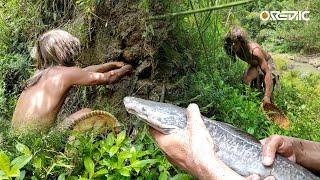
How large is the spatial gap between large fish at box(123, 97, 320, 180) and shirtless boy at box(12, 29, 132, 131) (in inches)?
56.8

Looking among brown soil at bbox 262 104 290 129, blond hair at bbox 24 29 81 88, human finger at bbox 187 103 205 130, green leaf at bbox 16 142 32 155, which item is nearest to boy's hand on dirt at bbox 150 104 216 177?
human finger at bbox 187 103 205 130

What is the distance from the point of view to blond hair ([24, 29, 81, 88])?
3.35 meters

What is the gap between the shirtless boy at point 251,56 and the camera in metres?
5.28

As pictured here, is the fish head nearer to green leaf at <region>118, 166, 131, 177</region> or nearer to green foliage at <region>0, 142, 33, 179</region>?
green leaf at <region>118, 166, 131, 177</region>

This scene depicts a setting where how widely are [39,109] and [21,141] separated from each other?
0.83 m

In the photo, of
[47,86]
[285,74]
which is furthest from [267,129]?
[285,74]

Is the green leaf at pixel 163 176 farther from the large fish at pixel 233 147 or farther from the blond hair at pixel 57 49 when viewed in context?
the blond hair at pixel 57 49

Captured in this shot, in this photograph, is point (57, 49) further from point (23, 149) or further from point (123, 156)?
point (123, 156)

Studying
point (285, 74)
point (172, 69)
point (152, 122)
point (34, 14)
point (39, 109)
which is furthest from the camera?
point (285, 74)

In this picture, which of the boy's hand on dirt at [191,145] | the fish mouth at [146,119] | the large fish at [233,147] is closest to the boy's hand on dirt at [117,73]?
the fish mouth at [146,119]

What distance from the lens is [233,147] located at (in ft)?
6.10

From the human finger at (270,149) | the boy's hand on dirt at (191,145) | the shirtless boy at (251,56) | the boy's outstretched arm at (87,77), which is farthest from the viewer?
the shirtless boy at (251,56)

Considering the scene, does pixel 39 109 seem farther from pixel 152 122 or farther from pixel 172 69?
pixel 152 122

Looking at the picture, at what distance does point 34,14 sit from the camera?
16.8ft
